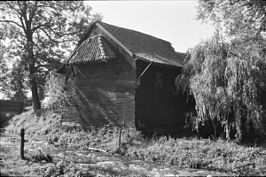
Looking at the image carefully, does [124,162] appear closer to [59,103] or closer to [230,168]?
[230,168]

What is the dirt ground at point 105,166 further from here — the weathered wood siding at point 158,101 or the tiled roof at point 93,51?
the tiled roof at point 93,51

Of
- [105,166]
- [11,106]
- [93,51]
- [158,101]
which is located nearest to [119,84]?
[158,101]

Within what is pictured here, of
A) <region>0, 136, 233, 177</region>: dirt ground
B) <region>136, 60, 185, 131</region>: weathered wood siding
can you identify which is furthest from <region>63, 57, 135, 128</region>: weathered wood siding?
<region>0, 136, 233, 177</region>: dirt ground

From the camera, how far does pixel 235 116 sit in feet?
46.9

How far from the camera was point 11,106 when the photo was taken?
2980cm

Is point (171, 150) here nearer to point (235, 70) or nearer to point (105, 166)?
point (105, 166)

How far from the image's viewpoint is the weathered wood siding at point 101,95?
701 inches

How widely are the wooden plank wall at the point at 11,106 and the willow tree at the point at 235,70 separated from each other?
19786mm

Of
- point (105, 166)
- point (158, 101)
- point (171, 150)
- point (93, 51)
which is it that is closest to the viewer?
point (105, 166)

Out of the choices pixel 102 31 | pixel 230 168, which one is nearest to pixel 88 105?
pixel 102 31

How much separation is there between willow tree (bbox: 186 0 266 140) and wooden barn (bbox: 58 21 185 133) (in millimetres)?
3014

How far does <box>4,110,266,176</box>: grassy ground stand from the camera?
37.0 feet

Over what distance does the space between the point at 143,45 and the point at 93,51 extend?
3503 mm

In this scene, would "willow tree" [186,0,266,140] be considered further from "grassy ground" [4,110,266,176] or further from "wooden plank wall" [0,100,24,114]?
"wooden plank wall" [0,100,24,114]
